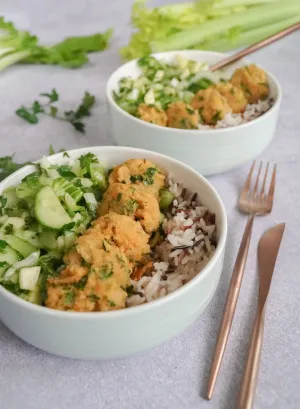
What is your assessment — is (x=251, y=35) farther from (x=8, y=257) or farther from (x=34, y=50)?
(x=8, y=257)

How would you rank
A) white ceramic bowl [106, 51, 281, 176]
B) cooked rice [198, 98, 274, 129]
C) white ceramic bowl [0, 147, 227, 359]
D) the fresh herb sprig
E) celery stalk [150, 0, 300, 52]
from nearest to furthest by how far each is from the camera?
white ceramic bowl [0, 147, 227, 359] < white ceramic bowl [106, 51, 281, 176] < cooked rice [198, 98, 274, 129] < the fresh herb sprig < celery stalk [150, 0, 300, 52]

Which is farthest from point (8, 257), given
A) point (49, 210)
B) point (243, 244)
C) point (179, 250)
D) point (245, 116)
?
point (245, 116)

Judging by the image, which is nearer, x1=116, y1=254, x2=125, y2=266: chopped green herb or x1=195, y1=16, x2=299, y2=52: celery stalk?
x1=116, y1=254, x2=125, y2=266: chopped green herb

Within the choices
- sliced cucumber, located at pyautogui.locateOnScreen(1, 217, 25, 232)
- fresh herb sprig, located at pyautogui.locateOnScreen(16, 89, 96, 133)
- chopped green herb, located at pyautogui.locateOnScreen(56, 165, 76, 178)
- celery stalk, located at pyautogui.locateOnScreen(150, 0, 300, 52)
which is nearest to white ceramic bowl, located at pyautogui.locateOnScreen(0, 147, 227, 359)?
sliced cucumber, located at pyautogui.locateOnScreen(1, 217, 25, 232)

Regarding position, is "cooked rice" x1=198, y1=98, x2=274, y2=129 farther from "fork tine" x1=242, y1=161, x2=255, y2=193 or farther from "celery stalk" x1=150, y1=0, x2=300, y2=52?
"celery stalk" x1=150, y1=0, x2=300, y2=52

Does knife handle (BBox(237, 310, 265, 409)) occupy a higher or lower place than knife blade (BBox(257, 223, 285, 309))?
higher

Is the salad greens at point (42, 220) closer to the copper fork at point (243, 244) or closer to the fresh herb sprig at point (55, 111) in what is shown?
the copper fork at point (243, 244)

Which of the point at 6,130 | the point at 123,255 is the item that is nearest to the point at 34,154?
the point at 6,130
